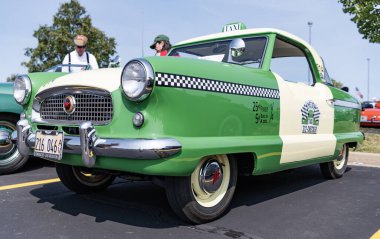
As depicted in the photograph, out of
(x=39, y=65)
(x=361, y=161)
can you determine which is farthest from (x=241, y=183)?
(x=39, y=65)

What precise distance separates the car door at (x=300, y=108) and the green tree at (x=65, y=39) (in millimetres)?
20641

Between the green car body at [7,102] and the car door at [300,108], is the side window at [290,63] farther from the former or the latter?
the green car body at [7,102]

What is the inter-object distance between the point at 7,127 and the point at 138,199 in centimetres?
224

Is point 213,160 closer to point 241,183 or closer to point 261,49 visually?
point 261,49

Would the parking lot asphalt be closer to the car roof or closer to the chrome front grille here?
the chrome front grille

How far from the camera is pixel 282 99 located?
3457mm

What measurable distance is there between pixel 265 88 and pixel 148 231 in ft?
4.99

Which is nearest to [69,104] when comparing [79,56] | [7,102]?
[7,102]

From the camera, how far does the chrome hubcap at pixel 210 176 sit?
2.83 m

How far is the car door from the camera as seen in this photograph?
11.6ft

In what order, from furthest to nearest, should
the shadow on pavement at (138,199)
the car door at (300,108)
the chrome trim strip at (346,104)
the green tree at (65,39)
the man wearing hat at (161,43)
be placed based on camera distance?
the green tree at (65,39)
the man wearing hat at (161,43)
the chrome trim strip at (346,104)
the car door at (300,108)
the shadow on pavement at (138,199)

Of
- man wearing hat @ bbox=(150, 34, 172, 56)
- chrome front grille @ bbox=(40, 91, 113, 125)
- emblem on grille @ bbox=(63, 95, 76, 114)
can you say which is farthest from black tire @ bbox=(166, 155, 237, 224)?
man wearing hat @ bbox=(150, 34, 172, 56)

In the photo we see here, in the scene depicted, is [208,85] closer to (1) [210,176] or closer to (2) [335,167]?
(1) [210,176]

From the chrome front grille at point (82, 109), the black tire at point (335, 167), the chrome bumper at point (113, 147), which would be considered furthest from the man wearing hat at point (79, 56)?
the black tire at point (335, 167)
